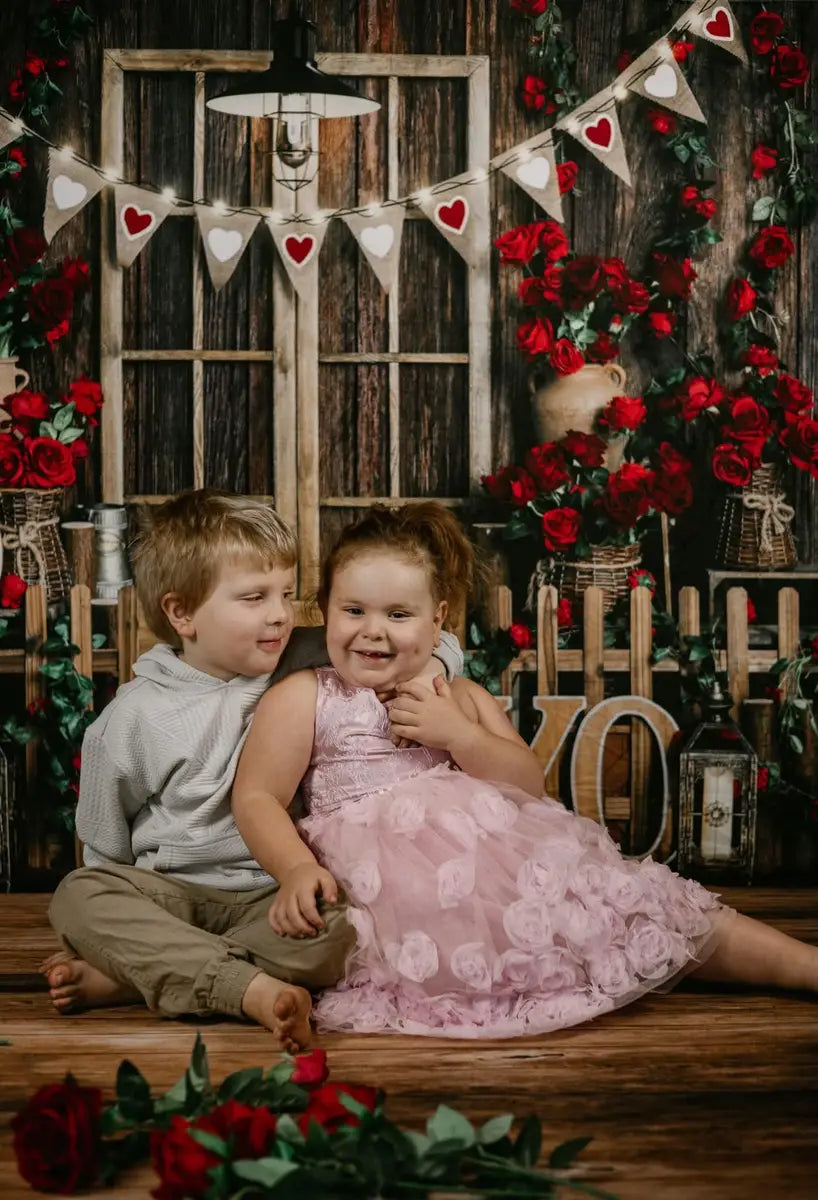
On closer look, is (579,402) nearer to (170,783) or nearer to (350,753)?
(350,753)

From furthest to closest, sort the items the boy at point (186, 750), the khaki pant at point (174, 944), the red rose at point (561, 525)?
the red rose at point (561, 525), the boy at point (186, 750), the khaki pant at point (174, 944)

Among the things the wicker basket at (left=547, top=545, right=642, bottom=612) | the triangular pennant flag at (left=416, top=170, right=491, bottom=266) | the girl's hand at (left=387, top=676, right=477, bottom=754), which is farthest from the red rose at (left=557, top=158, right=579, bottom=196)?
the girl's hand at (left=387, top=676, right=477, bottom=754)

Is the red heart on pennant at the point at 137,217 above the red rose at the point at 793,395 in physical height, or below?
above

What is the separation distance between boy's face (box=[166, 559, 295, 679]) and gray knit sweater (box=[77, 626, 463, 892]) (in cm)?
7

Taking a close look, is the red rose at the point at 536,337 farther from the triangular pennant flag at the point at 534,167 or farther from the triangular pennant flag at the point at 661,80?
the triangular pennant flag at the point at 661,80

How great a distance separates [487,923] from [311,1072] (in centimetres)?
45

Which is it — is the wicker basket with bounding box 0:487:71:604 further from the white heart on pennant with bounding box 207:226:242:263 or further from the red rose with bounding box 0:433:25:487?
the white heart on pennant with bounding box 207:226:242:263

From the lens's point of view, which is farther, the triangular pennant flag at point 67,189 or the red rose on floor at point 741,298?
the red rose on floor at point 741,298

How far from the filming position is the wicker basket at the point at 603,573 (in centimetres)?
353

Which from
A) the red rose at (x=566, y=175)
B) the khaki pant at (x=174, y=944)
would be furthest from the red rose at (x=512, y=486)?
the khaki pant at (x=174, y=944)

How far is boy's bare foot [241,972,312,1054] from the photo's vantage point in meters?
2.25

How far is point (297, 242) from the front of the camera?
11.3ft

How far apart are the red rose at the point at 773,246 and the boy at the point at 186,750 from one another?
1469 millimetres

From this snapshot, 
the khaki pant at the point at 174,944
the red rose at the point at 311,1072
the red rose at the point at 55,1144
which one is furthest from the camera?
the khaki pant at the point at 174,944
